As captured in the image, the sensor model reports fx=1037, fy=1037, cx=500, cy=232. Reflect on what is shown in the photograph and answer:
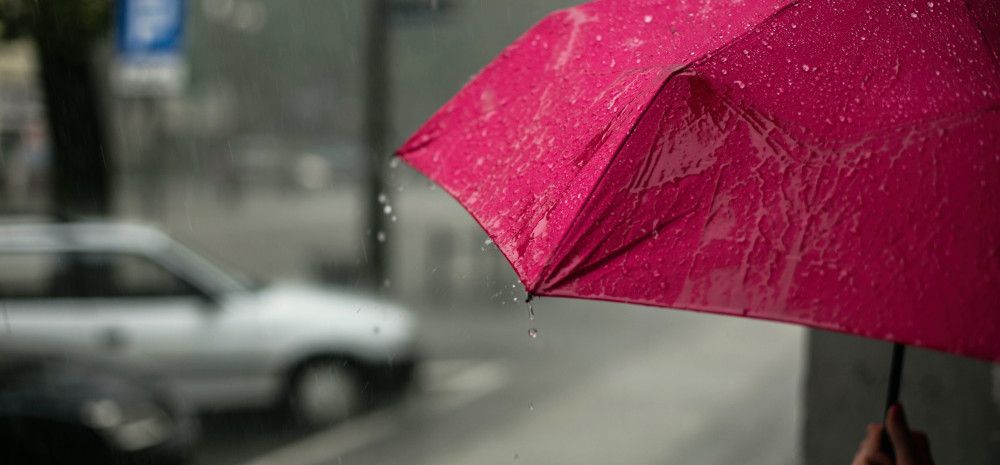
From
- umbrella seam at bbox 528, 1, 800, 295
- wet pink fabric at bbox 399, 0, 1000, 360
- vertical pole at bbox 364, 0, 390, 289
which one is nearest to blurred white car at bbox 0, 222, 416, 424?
vertical pole at bbox 364, 0, 390, 289

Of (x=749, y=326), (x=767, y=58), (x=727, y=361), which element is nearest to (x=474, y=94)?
(x=767, y=58)

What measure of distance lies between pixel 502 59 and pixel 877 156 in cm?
95

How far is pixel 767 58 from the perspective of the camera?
4.87 ft

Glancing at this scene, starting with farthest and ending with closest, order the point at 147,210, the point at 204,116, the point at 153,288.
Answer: the point at 204,116 < the point at 147,210 < the point at 153,288

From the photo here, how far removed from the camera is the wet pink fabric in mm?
→ 1256

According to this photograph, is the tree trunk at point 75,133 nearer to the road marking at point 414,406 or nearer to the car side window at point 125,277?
the car side window at point 125,277

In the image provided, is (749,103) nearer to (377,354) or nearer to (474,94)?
(474,94)

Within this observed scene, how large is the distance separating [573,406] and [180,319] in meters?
3.02

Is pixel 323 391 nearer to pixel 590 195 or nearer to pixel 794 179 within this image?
pixel 590 195

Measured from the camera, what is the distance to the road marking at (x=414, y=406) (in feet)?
22.9

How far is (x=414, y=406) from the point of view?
8258mm

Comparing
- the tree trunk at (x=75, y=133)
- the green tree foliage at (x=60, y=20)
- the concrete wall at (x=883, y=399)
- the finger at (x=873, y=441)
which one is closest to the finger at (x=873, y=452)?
the finger at (x=873, y=441)

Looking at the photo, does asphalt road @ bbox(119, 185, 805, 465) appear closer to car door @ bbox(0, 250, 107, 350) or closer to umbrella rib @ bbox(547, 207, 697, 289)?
car door @ bbox(0, 250, 107, 350)

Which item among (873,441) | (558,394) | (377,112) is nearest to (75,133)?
(377,112)
